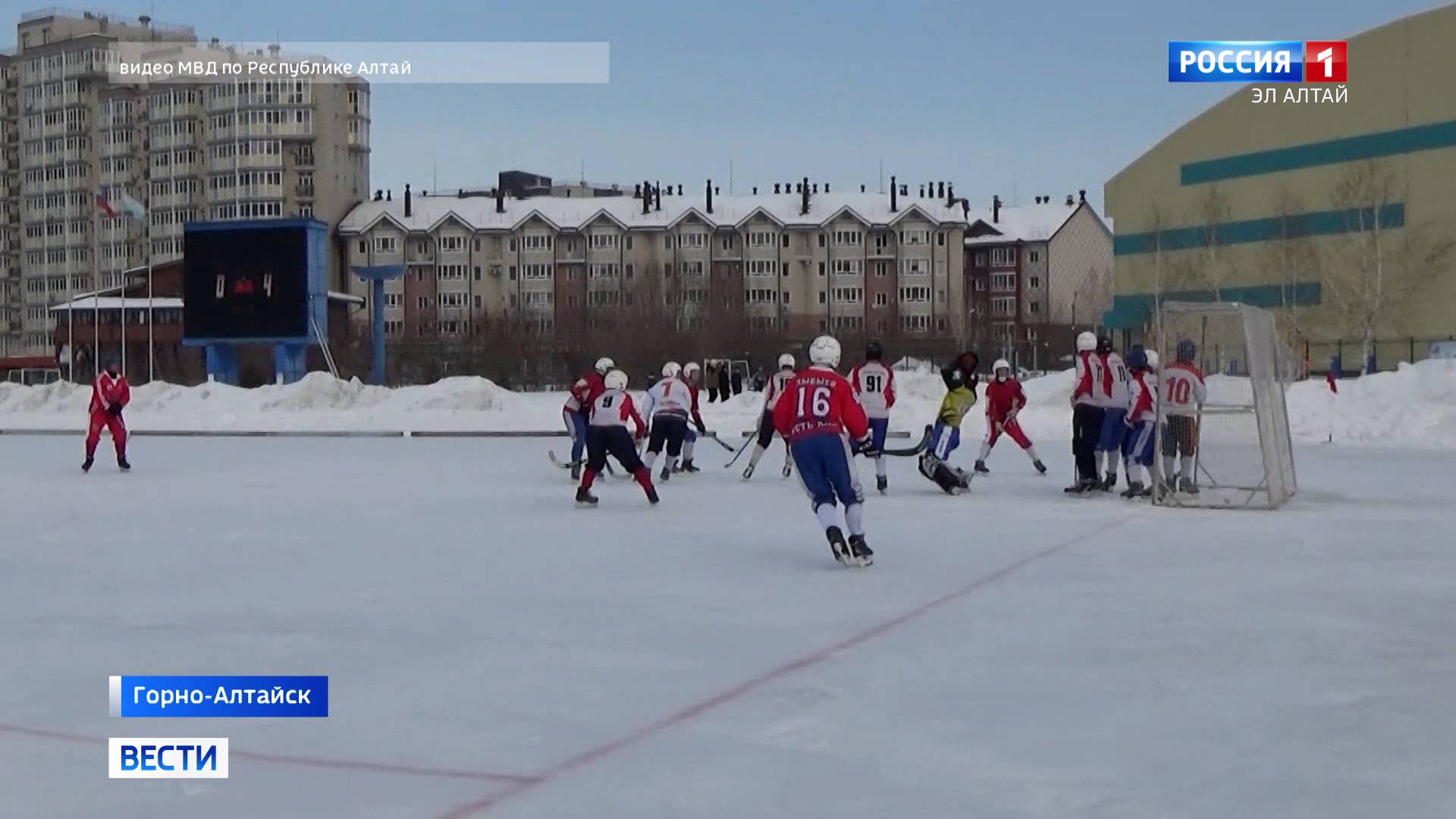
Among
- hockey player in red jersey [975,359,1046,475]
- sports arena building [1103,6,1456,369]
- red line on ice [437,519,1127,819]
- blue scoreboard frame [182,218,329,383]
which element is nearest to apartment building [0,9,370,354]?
blue scoreboard frame [182,218,329,383]

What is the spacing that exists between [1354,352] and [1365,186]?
15.1 feet

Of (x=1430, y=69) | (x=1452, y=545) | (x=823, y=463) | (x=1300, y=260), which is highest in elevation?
(x=1430, y=69)

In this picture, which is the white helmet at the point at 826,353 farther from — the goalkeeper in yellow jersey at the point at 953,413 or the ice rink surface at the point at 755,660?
the goalkeeper in yellow jersey at the point at 953,413

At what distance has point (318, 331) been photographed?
124ft

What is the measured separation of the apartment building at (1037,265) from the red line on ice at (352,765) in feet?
247

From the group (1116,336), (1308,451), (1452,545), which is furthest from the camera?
(1116,336)

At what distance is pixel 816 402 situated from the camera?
8328mm

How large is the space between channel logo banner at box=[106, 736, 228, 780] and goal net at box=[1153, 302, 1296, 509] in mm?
9211

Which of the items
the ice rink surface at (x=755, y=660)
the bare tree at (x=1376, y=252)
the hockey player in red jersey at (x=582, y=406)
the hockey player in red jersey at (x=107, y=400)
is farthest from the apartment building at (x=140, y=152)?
the ice rink surface at (x=755, y=660)

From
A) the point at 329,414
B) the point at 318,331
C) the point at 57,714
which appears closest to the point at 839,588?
the point at 57,714

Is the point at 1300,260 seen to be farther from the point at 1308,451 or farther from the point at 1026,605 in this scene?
the point at 1026,605

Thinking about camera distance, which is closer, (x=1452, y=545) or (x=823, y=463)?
(x=823, y=463)

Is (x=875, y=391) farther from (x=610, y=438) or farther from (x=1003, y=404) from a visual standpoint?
(x=610, y=438)

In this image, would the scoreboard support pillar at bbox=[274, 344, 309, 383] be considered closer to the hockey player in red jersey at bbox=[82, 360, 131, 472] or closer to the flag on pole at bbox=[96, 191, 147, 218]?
the flag on pole at bbox=[96, 191, 147, 218]
